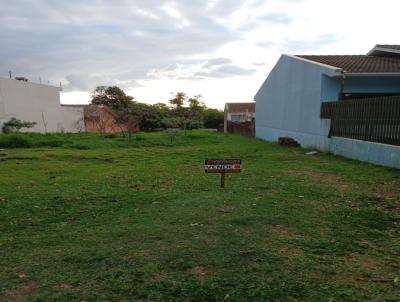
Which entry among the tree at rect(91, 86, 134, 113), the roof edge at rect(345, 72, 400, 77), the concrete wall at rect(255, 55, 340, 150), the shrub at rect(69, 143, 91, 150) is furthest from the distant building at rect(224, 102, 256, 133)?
the roof edge at rect(345, 72, 400, 77)

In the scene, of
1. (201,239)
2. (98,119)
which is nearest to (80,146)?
(201,239)

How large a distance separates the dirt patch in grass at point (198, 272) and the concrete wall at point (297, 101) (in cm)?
1351

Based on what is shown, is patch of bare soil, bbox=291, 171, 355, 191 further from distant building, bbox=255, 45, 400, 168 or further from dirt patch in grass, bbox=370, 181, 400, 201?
distant building, bbox=255, 45, 400, 168

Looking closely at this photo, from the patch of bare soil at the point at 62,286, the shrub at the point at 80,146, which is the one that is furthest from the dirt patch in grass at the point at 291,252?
the shrub at the point at 80,146

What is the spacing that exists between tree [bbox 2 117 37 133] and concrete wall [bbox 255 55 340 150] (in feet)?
62.7

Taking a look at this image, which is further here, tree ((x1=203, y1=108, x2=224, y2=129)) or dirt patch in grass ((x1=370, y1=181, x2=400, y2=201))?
tree ((x1=203, y1=108, x2=224, y2=129))

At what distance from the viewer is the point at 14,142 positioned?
22.4 metres

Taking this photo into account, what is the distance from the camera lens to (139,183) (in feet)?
30.0

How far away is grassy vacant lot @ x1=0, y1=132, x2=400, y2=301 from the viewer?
11.4 feet

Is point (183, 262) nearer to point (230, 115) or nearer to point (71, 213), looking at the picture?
point (71, 213)

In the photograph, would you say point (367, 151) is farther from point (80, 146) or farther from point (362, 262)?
point (80, 146)

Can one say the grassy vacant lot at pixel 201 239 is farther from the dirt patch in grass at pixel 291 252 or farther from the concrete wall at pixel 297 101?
the concrete wall at pixel 297 101

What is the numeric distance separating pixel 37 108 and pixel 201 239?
35.3 metres

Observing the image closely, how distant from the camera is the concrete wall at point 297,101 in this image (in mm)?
17516
